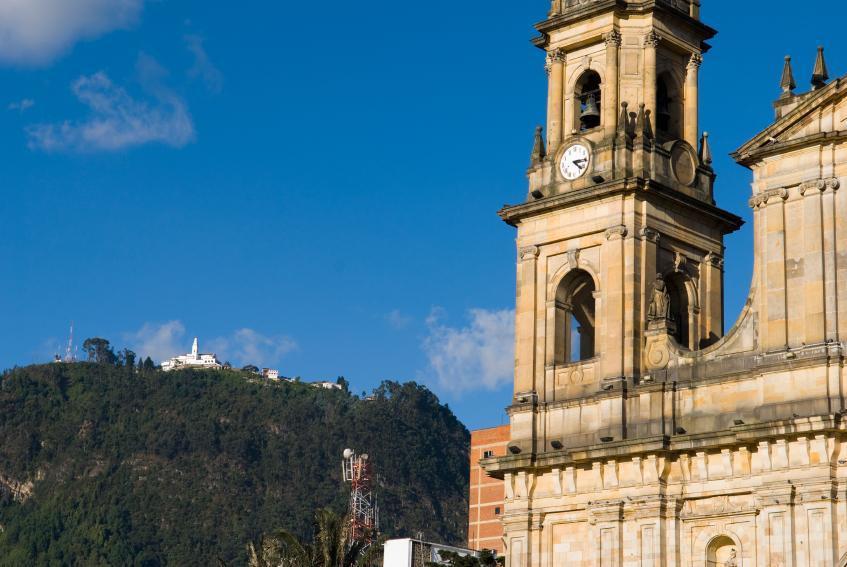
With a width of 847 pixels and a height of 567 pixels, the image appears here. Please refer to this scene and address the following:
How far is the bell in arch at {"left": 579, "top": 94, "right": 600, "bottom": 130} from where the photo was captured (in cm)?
4562

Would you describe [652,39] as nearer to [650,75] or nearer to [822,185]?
[650,75]

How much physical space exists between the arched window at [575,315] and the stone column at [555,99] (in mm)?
3681

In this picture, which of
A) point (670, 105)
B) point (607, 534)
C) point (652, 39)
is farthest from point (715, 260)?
point (607, 534)

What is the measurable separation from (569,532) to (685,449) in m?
4.12

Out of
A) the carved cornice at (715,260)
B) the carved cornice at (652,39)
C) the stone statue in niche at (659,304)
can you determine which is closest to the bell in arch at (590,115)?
the carved cornice at (652,39)

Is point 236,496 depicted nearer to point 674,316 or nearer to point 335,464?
point 335,464

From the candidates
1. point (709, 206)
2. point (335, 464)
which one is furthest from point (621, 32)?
point (335, 464)

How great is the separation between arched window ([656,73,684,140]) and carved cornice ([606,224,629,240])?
4032mm

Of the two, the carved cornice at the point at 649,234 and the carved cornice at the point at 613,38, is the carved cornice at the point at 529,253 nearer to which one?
the carved cornice at the point at 649,234

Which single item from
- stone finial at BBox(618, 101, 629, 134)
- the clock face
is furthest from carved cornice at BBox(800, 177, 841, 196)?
the clock face

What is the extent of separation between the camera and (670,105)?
4606 cm

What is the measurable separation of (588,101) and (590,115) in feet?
1.74

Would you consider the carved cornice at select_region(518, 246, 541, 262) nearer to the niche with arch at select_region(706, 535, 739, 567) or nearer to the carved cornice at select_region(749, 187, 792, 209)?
the carved cornice at select_region(749, 187, 792, 209)

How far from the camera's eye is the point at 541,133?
46.4 meters
